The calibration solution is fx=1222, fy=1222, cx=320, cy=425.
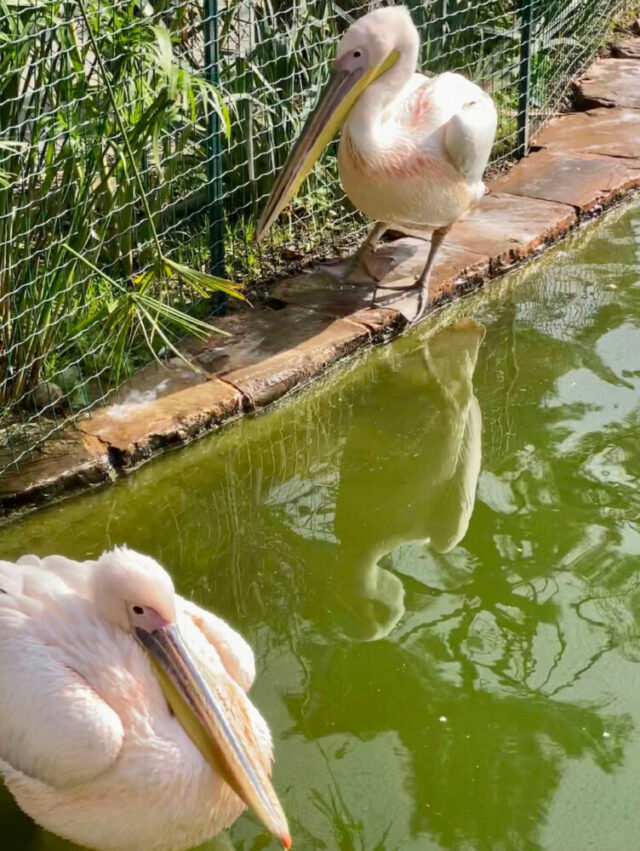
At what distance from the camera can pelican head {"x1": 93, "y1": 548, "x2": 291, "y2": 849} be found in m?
2.03

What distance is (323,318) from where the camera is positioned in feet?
13.6

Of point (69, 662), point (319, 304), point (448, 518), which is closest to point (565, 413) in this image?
point (448, 518)

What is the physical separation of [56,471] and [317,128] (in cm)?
151

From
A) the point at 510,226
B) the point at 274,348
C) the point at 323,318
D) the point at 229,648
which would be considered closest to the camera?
the point at 229,648

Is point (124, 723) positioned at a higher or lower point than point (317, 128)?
lower

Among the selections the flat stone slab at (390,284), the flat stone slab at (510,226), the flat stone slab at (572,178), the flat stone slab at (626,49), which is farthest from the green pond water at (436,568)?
the flat stone slab at (626,49)

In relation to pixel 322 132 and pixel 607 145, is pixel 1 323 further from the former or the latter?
pixel 607 145

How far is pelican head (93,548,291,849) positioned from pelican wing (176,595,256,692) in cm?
9

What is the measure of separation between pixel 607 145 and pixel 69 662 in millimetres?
4427

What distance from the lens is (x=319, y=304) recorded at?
4242 millimetres

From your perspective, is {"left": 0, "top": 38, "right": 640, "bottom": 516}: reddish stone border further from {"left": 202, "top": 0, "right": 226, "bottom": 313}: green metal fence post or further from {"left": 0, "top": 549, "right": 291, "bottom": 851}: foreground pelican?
{"left": 0, "top": 549, "right": 291, "bottom": 851}: foreground pelican

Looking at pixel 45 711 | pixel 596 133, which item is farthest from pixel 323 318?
pixel 596 133

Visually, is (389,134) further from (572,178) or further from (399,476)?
(572,178)

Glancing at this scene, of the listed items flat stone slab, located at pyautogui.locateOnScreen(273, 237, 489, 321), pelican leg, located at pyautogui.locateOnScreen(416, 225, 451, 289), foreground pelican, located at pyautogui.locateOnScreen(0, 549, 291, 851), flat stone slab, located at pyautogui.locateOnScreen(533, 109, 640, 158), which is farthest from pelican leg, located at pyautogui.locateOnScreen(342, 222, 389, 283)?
foreground pelican, located at pyautogui.locateOnScreen(0, 549, 291, 851)
